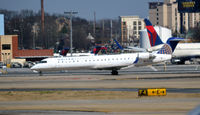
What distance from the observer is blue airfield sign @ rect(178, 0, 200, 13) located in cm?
12381

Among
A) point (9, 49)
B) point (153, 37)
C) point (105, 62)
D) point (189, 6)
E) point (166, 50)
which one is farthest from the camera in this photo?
point (189, 6)

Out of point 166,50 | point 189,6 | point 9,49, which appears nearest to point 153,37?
point 166,50

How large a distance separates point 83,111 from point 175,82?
2010cm

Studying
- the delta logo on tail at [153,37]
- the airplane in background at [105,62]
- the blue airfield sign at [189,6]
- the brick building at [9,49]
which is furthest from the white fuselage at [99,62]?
the blue airfield sign at [189,6]

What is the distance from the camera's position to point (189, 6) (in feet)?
426

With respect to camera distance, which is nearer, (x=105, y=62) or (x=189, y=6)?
(x=105, y=62)

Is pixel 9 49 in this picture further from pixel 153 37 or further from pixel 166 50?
pixel 166 50

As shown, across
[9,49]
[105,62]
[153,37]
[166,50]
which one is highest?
[153,37]

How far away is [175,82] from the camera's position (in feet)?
149

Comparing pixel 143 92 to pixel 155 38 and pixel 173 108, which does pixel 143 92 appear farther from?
pixel 155 38

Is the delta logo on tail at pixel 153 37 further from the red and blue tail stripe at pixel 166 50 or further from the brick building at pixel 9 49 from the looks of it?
the brick building at pixel 9 49

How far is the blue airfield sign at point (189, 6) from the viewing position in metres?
124

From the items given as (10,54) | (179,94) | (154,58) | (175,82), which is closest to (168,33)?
(10,54)

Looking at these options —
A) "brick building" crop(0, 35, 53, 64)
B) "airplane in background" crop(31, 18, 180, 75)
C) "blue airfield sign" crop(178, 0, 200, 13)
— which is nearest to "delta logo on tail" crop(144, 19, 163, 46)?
"airplane in background" crop(31, 18, 180, 75)
